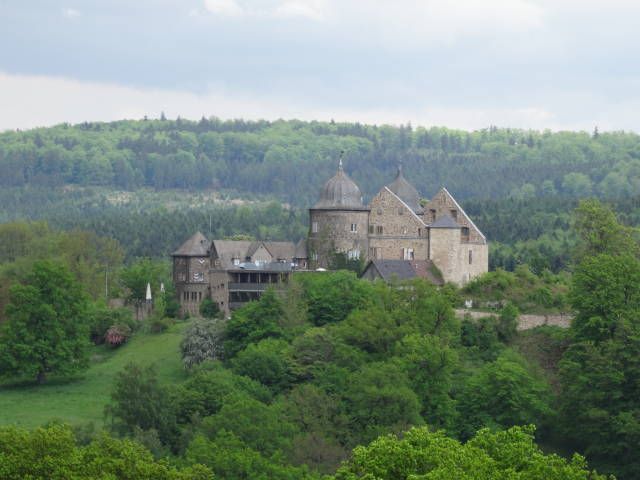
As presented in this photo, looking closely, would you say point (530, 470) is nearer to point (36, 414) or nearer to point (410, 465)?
point (410, 465)

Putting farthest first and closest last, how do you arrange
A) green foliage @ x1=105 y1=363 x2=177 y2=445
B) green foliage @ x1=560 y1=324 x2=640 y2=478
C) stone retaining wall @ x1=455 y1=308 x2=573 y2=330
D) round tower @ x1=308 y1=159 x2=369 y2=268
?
round tower @ x1=308 y1=159 x2=369 y2=268 < stone retaining wall @ x1=455 y1=308 x2=573 y2=330 < green foliage @ x1=105 y1=363 x2=177 y2=445 < green foliage @ x1=560 y1=324 x2=640 y2=478

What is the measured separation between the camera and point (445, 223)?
9794 centimetres

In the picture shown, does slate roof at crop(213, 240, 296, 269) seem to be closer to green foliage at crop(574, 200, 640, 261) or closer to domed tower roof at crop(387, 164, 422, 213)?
domed tower roof at crop(387, 164, 422, 213)

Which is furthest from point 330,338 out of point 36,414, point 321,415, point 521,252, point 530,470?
point 521,252

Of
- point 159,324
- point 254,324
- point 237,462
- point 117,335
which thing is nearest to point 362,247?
point 254,324

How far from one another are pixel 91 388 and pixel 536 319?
26013 mm

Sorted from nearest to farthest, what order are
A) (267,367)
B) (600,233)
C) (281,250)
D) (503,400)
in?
1. (503,400)
2. (267,367)
3. (600,233)
4. (281,250)

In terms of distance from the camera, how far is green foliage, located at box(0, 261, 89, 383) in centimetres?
9719

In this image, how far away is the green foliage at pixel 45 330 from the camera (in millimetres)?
97188

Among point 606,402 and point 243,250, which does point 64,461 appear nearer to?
point 606,402

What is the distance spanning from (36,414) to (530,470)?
4394 centimetres

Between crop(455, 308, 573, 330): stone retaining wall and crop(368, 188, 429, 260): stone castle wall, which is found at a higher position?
crop(368, 188, 429, 260): stone castle wall

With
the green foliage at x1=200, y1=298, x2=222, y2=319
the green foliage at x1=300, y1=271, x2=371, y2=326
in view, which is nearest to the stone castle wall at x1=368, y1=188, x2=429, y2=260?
the green foliage at x1=300, y1=271, x2=371, y2=326

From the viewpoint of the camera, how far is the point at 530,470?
2000 inches
